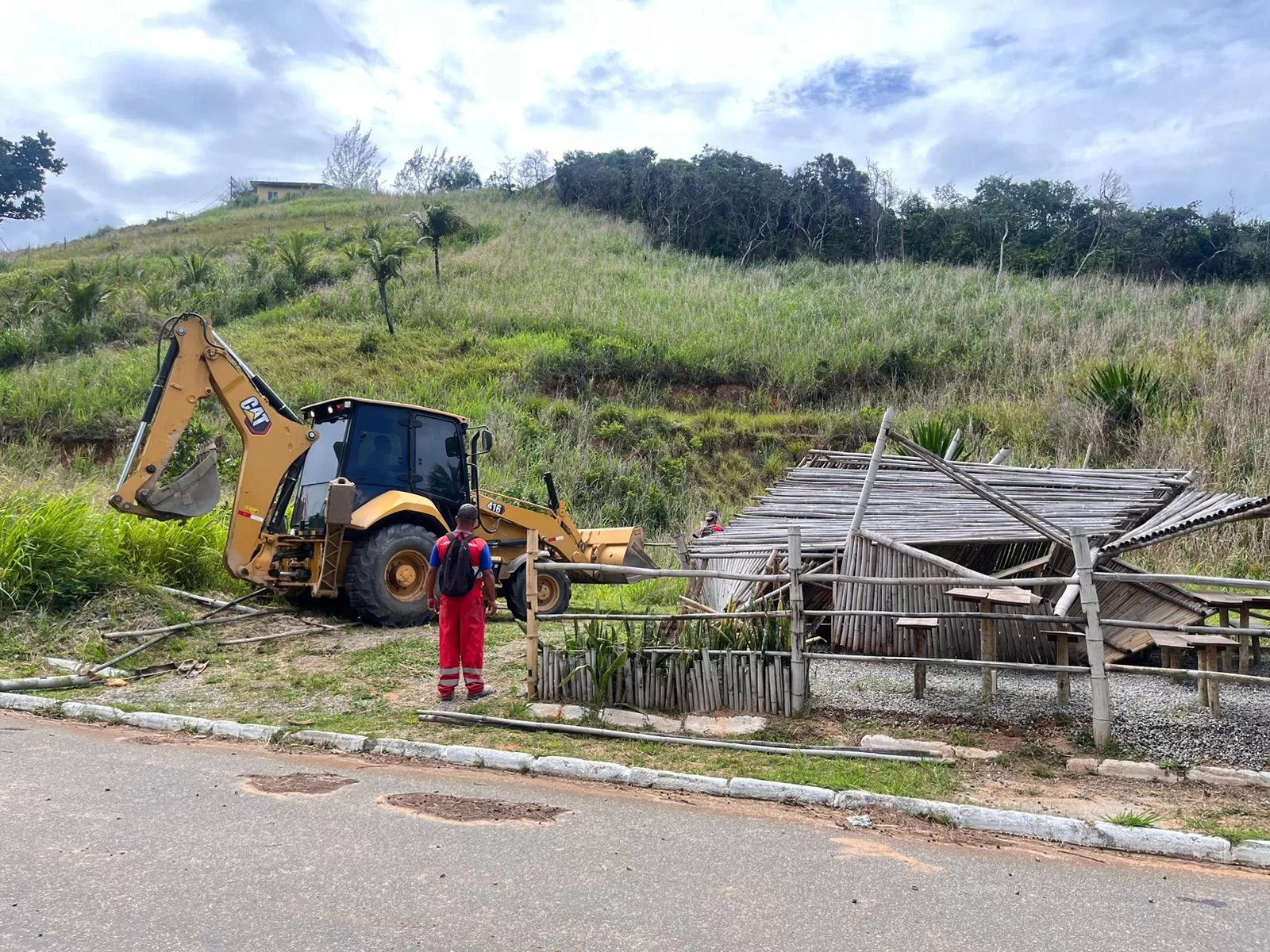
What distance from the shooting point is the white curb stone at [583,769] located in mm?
5746

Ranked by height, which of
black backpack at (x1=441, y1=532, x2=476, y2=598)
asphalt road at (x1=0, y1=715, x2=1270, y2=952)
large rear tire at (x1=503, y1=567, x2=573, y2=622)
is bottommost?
asphalt road at (x1=0, y1=715, x2=1270, y2=952)

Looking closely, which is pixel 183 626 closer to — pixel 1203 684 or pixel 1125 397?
pixel 1203 684

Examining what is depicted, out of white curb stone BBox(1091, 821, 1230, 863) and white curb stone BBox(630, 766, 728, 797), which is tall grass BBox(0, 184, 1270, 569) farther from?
white curb stone BBox(630, 766, 728, 797)

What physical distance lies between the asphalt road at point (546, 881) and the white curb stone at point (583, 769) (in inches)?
9.1

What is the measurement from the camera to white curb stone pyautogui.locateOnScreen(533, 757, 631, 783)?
226 inches

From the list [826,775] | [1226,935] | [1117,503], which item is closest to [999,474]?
[1117,503]

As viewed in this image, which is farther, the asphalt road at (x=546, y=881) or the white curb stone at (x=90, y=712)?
the white curb stone at (x=90, y=712)

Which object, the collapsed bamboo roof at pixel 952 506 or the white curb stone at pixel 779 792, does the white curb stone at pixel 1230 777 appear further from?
the collapsed bamboo roof at pixel 952 506

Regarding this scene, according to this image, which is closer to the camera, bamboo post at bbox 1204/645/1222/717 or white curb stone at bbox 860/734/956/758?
white curb stone at bbox 860/734/956/758

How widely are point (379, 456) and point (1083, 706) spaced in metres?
7.22

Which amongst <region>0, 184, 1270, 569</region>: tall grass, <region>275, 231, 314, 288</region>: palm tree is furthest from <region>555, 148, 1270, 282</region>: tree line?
<region>275, 231, 314, 288</region>: palm tree

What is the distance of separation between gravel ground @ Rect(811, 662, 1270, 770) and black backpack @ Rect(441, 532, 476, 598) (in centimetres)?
275

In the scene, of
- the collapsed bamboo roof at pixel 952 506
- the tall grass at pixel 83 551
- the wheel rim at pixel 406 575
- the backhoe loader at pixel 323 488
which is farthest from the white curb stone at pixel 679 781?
the tall grass at pixel 83 551

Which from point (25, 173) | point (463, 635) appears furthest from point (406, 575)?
point (25, 173)
